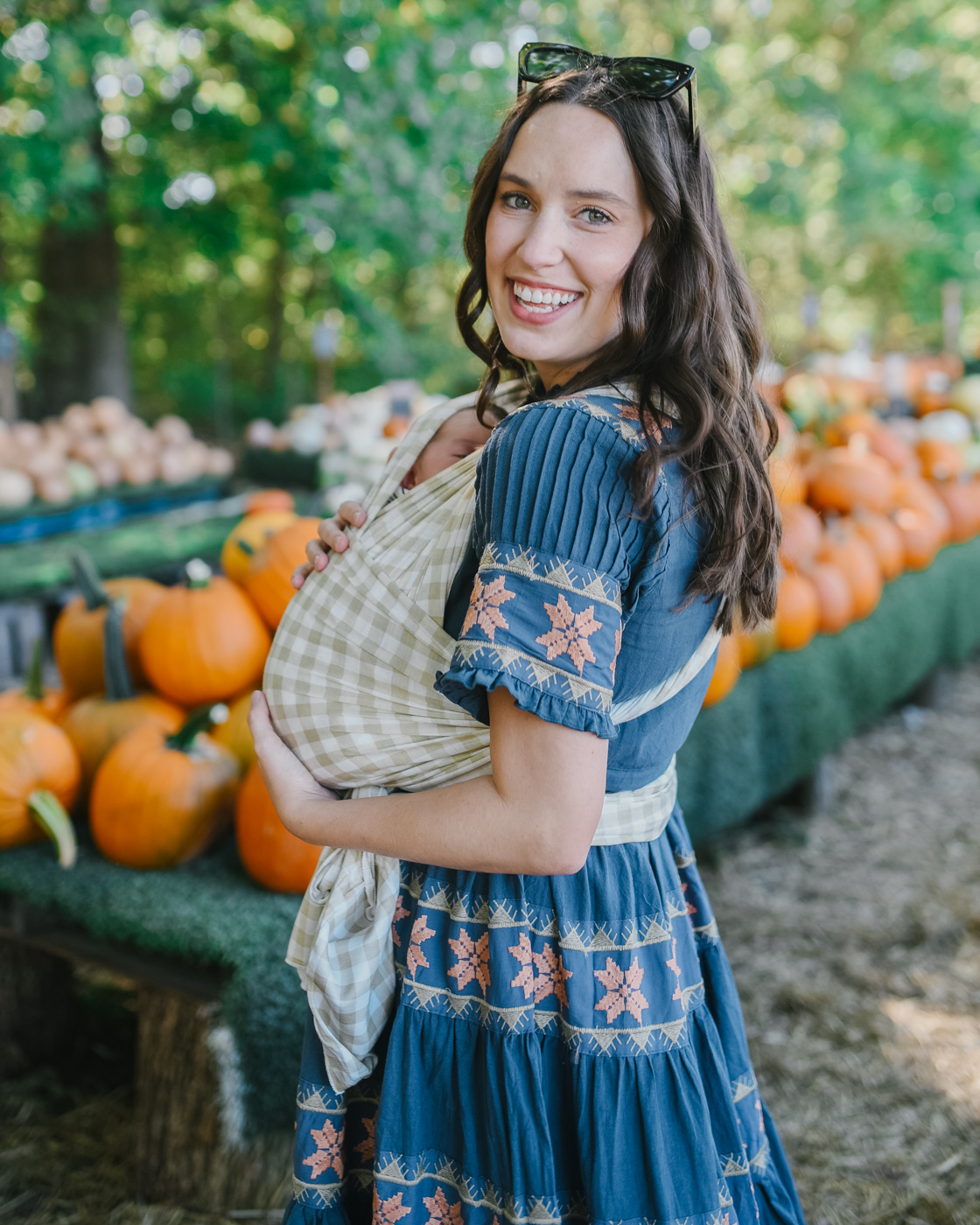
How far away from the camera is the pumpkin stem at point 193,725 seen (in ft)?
6.31

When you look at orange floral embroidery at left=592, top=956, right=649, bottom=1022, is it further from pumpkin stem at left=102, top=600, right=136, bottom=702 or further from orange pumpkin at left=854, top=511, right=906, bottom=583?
orange pumpkin at left=854, top=511, right=906, bottom=583

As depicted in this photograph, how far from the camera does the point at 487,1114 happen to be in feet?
3.16

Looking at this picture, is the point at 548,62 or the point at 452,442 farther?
the point at 452,442

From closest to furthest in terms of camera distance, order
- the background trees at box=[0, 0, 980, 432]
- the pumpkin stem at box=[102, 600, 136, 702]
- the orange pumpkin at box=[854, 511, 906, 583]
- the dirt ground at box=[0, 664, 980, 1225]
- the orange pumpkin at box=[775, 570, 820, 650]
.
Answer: the dirt ground at box=[0, 664, 980, 1225] < the pumpkin stem at box=[102, 600, 136, 702] < the orange pumpkin at box=[775, 570, 820, 650] < the orange pumpkin at box=[854, 511, 906, 583] < the background trees at box=[0, 0, 980, 432]

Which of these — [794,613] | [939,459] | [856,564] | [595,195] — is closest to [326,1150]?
[595,195]

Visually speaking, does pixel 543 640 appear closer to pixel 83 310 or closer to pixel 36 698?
pixel 36 698

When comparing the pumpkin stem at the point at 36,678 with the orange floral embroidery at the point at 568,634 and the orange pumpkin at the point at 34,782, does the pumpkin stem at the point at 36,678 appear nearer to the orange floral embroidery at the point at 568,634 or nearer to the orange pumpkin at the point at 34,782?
the orange pumpkin at the point at 34,782

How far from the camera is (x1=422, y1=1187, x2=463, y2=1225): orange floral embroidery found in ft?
3.33

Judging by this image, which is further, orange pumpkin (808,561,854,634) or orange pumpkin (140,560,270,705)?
orange pumpkin (808,561,854,634)

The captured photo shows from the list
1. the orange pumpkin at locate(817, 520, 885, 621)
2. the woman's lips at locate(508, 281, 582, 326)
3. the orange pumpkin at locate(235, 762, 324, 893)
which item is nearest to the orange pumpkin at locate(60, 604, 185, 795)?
the orange pumpkin at locate(235, 762, 324, 893)

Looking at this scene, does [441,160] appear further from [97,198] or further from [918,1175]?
[918,1175]

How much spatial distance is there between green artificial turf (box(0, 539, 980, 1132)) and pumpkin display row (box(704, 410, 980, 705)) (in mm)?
87

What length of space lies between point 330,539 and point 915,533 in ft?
11.4

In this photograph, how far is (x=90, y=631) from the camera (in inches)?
86.9
